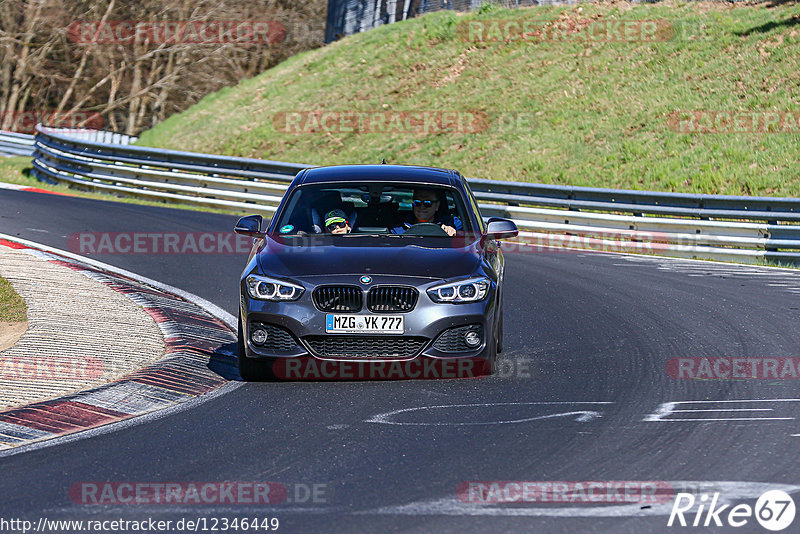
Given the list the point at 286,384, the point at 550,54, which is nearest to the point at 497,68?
the point at 550,54

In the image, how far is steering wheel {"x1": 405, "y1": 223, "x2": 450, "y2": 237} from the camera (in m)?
8.98

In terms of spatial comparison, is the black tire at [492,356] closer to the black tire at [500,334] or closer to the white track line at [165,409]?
the black tire at [500,334]

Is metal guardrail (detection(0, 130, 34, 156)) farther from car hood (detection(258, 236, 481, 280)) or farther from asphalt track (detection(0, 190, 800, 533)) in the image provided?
car hood (detection(258, 236, 481, 280))

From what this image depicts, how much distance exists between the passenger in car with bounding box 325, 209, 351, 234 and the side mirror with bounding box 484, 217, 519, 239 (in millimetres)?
1130

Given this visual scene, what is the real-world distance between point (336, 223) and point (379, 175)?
2.31ft

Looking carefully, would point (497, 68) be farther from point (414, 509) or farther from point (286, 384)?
point (414, 509)

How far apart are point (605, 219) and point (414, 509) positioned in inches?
548

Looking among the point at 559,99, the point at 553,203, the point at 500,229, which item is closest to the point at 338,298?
the point at 500,229

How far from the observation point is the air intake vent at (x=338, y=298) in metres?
7.85

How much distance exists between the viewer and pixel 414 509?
5102mm

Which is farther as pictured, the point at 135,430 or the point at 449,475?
the point at 135,430

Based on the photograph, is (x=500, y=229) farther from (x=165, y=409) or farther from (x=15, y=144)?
(x=15, y=144)

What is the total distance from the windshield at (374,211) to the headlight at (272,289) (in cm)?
105

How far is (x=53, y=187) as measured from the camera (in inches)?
996
